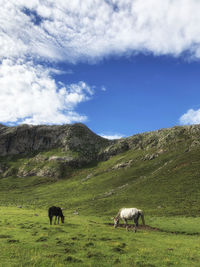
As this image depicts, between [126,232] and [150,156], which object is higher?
[150,156]

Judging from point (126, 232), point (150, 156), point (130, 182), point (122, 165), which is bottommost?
point (126, 232)

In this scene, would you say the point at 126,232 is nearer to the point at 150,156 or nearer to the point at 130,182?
the point at 130,182

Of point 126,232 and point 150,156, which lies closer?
point 126,232

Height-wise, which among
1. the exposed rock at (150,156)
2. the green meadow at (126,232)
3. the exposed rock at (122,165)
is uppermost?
the exposed rock at (150,156)

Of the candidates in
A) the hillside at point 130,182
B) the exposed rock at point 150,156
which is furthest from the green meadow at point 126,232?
the exposed rock at point 150,156

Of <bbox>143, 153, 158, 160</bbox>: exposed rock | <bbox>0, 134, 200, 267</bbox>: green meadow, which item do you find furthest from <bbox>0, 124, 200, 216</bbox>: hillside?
<bbox>0, 134, 200, 267</bbox>: green meadow

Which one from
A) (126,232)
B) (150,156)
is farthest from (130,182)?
(126,232)

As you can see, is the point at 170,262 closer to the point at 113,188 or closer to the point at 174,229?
the point at 174,229

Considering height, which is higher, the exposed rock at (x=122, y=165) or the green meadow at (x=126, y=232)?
the exposed rock at (x=122, y=165)

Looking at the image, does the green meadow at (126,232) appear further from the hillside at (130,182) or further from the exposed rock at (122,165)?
the exposed rock at (122,165)

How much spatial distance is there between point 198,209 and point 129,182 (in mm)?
56471

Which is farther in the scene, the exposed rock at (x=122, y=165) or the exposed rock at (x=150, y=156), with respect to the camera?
the exposed rock at (x=122, y=165)

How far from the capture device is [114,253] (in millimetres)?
17469

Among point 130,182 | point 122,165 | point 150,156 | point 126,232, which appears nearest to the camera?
point 126,232
